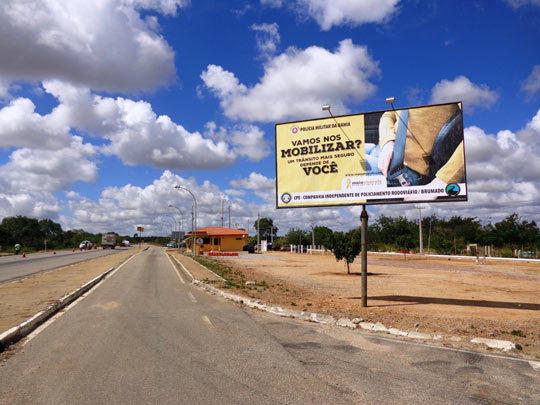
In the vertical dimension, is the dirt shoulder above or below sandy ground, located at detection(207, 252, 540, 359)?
above

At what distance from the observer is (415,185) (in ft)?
41.8

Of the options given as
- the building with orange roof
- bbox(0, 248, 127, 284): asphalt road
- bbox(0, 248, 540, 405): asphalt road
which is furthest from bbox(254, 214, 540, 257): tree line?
bbox(0, 248, 540, 405): asphalt road

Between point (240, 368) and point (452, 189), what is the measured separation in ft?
29.7

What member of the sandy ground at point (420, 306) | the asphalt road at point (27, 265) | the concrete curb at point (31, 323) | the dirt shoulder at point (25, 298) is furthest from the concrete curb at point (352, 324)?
the asphalt road at point (27, 265)

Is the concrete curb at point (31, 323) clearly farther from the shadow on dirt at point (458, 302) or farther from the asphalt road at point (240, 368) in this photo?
the shadow on dirt at point (458, 302)

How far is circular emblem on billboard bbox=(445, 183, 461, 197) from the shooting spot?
12203 millimetres

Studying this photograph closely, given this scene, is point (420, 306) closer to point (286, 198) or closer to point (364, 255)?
point (364, 255)

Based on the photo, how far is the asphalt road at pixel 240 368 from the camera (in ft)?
16.0

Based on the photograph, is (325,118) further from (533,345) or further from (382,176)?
(533,345)

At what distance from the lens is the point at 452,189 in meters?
12.3

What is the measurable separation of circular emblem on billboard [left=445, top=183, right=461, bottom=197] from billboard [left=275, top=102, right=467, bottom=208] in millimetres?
28

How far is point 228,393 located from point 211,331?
11.7 feet

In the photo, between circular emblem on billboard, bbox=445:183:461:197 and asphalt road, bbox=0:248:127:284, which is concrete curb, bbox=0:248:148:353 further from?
circular emblem on billboard, bbox=445:183:461:197

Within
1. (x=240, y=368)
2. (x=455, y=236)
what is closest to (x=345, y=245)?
(x=240, y=368)
